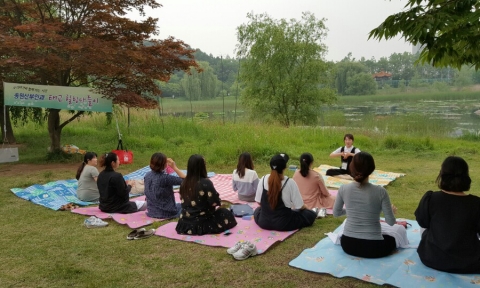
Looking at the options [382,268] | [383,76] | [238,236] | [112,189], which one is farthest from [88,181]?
[383,76]

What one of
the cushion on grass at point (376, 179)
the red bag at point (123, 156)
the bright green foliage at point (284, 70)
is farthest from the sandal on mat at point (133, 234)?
the bright green foliage at point (284, 70)

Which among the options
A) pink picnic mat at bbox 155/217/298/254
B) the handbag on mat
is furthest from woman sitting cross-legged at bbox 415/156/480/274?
the handbag on mat

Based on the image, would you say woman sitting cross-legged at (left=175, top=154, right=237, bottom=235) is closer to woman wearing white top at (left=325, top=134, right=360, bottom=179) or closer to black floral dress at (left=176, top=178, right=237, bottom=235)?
black floral dress at (left=176, top=178, right=237, bottom=235)

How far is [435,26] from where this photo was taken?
238 centimetres

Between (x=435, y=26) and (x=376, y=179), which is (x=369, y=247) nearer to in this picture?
(x=435, y=26)

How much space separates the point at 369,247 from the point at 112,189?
123 inches

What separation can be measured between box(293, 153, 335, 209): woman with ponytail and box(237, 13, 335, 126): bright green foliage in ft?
48.8

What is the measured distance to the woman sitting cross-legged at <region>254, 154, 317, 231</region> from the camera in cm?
406

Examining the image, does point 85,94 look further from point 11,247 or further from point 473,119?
point 473,119

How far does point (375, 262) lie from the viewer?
3352 mm

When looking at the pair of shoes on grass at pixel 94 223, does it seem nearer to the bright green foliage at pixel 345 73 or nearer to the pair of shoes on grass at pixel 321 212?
the pair of shoes on grass at pixel 321 212

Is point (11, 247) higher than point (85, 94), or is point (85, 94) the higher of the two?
point (85, 94)

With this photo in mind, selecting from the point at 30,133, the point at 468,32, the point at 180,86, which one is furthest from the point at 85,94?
the point at 180,86

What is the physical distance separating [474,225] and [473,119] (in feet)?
71.5
